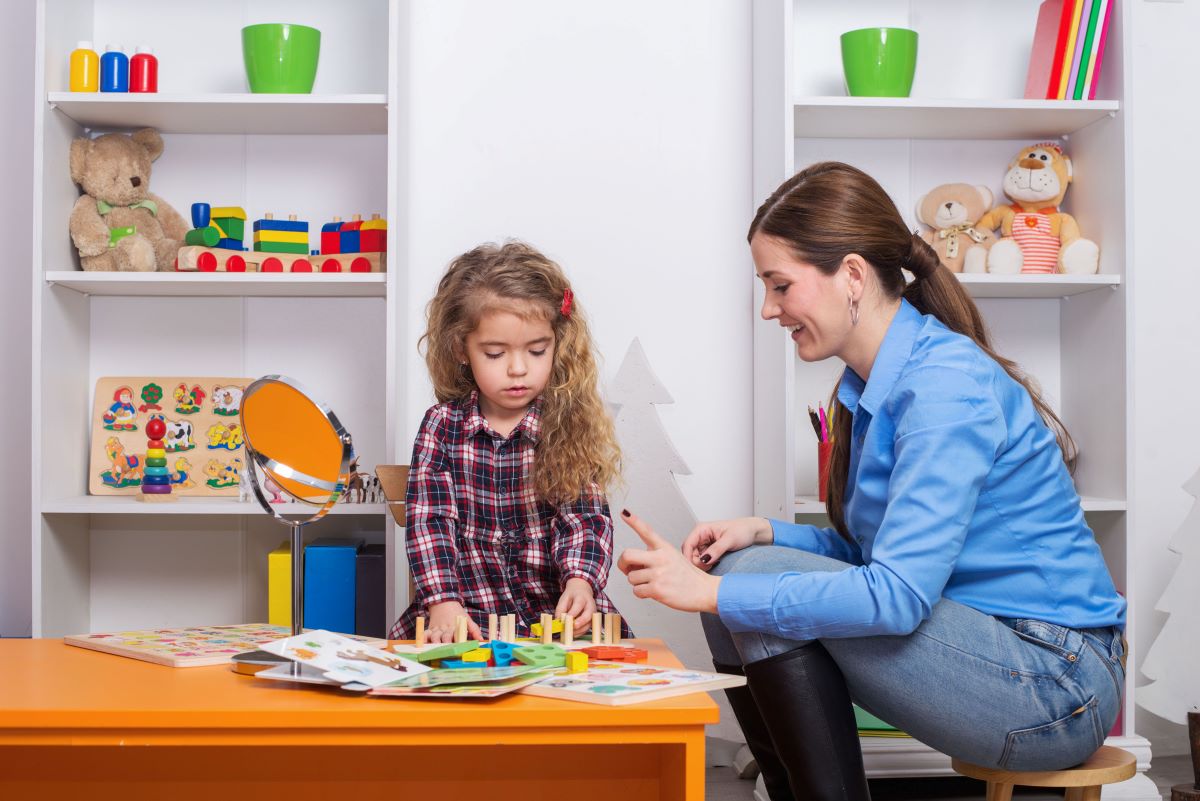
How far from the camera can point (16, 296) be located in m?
2.56

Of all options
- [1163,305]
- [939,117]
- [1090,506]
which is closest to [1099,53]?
[939,117]

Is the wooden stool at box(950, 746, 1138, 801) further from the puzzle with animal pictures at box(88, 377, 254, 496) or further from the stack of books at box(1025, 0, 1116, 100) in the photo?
the puzzle with animal pictures at box(88, 377, 254, 496)

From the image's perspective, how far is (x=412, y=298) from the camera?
8.30ft

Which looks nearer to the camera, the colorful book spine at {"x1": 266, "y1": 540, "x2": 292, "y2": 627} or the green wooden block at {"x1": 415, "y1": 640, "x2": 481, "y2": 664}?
the green wooden block at {"x1": 415, "y1": 640, "x2": 481, "y2": 664}

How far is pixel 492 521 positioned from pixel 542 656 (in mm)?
671

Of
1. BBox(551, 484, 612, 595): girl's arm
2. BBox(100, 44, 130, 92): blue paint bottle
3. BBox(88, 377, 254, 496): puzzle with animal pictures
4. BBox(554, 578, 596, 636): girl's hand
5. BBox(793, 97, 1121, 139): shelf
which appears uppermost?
BBox(100, 44, 130, 92): blue paint bottle

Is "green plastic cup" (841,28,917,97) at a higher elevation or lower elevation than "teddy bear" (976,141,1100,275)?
higher

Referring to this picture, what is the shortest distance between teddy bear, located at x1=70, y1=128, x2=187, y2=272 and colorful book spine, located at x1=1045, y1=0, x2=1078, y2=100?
6.24ft

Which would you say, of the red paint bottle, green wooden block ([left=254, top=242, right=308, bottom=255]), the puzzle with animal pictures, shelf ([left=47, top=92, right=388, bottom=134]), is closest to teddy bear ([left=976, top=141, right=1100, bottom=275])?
shelf ([left=47, top=92, right=388, bottom=134])

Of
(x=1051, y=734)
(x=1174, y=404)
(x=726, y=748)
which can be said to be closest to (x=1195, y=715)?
(x=1174, y=404)

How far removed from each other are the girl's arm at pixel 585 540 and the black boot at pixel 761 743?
1.05 ft

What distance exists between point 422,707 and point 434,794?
293 mm

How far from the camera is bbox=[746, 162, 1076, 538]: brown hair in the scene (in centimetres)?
146

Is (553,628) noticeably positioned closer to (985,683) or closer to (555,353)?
(985,683)
